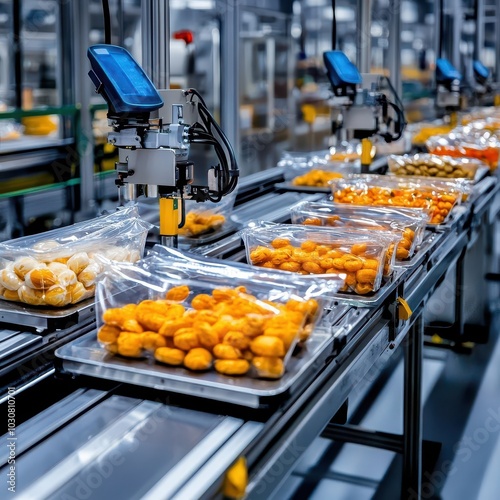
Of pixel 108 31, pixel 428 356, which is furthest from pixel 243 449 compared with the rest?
pixel 428 356

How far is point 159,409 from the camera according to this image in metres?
1.21

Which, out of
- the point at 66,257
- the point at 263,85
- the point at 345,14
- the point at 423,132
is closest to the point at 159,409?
the point at 66,257

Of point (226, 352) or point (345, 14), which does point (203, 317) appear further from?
point (345, 14)

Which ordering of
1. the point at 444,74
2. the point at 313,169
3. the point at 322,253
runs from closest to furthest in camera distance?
1. the point at 322,253
2. the point at 313,169
3. the point at 444,74

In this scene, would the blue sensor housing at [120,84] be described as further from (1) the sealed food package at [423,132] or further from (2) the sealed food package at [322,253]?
(1) the sealed food package at [423,132]

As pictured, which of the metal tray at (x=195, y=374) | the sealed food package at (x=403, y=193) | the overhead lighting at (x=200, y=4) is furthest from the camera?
the overhead lighting at (x=200, y=4)

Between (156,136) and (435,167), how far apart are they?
1.73 m

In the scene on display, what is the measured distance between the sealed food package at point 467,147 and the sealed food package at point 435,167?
1.10ft

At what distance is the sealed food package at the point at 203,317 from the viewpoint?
119 cm

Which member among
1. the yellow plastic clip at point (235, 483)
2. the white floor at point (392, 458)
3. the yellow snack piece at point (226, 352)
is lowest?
the white floor at point (392, 458)

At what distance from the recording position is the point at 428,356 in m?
3.85

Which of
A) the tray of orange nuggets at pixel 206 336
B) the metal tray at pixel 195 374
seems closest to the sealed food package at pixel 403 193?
the tray of orange nuggets at pixel 206 336

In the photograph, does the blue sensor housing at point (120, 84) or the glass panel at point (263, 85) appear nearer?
the blue sensor housing at point (120, 84)

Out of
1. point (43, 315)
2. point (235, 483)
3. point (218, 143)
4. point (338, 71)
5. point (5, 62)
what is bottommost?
point (235, 483)
